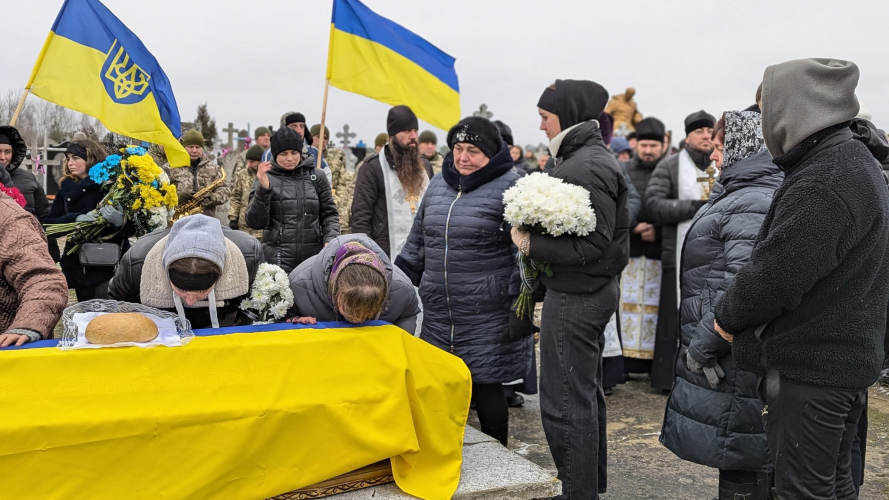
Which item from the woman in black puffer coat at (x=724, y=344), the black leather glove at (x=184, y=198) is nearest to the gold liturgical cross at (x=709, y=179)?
the woman in black puffer coat at (x=724, y=344)

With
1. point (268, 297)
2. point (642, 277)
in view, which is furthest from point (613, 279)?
point (642, 277)

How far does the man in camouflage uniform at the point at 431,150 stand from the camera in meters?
8.38

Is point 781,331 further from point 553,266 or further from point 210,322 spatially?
point 210,322

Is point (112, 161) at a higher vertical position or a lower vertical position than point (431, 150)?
lower

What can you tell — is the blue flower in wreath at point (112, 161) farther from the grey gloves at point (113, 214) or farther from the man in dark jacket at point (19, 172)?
the man in dark jacket at point (19, 172)

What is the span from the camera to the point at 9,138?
582 centimetres

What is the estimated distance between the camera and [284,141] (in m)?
5.49

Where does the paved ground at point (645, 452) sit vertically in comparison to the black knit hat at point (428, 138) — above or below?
below

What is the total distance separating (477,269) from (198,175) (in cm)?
494

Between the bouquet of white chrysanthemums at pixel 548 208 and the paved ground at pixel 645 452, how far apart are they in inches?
43.7

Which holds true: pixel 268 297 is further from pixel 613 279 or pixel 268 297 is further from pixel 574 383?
pixel 613 279

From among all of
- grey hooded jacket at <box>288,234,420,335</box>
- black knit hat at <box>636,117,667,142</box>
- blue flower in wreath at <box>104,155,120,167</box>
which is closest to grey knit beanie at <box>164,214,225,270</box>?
grey hooded jacket at <box>288,234,420,335</box>

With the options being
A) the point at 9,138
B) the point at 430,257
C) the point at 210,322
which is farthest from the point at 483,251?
the point at 9,138

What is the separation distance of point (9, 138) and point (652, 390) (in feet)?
17.4
